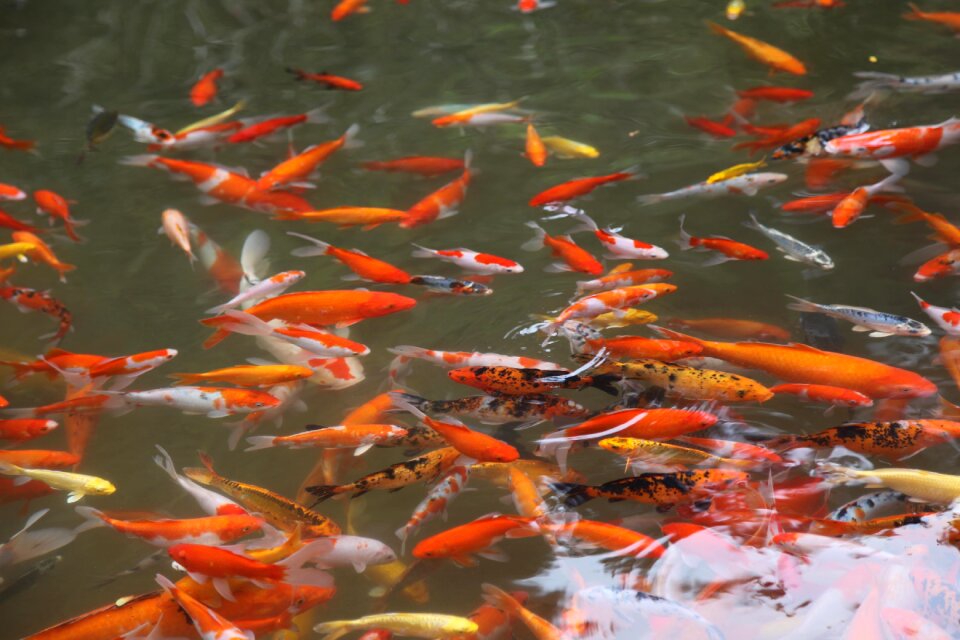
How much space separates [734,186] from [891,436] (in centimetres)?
187

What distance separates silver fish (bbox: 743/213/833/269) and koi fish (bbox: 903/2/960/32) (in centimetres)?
290

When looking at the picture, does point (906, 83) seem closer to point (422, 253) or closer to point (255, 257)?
point (422, 253)

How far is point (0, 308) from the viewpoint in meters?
4.64

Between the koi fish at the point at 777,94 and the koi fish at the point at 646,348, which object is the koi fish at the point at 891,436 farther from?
the koi fish at the point at 777,94

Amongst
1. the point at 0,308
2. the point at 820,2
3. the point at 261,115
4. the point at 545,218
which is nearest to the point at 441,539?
the point at 545,218

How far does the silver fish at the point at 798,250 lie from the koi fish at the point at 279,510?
103 inches

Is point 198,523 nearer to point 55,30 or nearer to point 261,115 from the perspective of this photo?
point 261,115

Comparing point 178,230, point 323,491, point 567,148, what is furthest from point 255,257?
point 567,148

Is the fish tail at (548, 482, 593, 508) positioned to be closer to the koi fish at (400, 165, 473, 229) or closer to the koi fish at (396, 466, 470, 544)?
the koi fish at (396, 466, 470, 544)

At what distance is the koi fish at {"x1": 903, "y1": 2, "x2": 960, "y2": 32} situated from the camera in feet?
18.8

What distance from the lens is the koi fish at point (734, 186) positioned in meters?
4.34

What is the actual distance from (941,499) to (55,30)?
25.9 ft

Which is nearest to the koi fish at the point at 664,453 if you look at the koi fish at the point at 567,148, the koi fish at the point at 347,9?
the koi fish at the point at 567,148

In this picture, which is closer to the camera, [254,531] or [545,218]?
[254,531]
